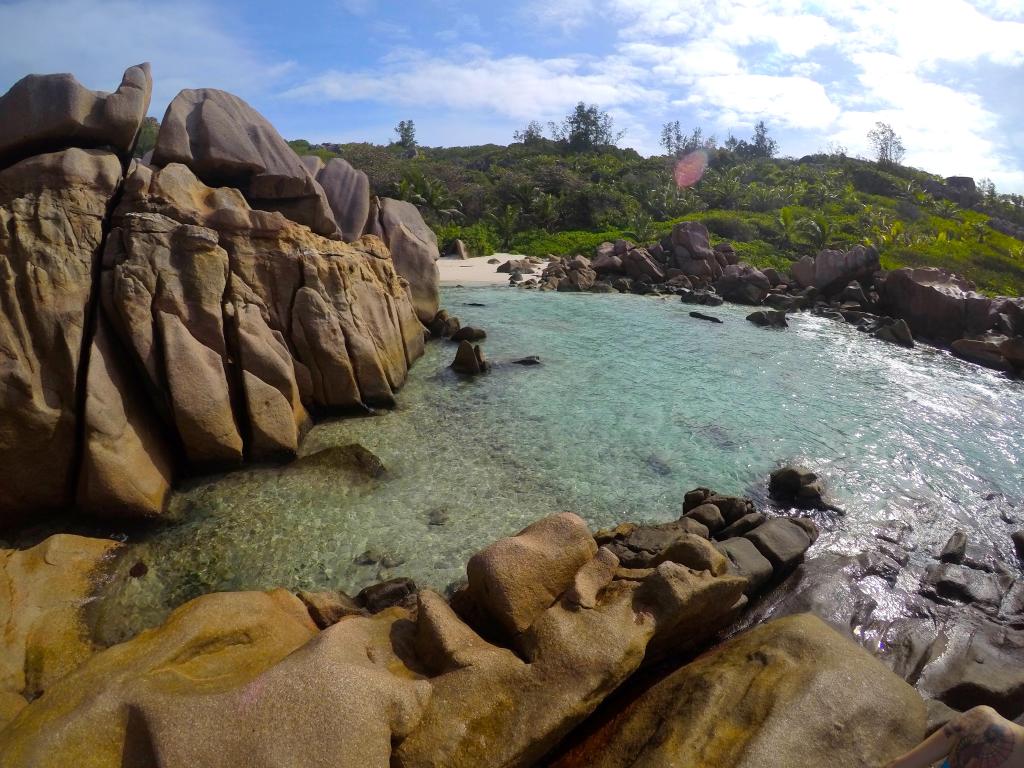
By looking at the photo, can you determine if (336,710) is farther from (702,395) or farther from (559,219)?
(559,219)

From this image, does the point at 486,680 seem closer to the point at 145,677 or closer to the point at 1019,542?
the point at 145,677

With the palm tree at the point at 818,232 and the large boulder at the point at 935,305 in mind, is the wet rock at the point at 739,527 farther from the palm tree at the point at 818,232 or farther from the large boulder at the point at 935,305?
the palm tree at the point at 818,232

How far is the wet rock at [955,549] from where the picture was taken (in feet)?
30.2

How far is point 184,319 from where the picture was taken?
10.4 metres

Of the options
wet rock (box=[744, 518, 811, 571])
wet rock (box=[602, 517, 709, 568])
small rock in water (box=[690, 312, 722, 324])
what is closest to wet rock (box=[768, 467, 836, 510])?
wet rock (box=[744, 518, 811, 571])

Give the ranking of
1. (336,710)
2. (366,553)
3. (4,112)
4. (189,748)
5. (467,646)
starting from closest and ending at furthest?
1. (189,748)
2. (336,710)
3. (467,646)
4. (366,553)
5. (4,112)

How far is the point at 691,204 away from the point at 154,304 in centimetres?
6328

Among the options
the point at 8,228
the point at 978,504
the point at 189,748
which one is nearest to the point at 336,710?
the point at 189,748

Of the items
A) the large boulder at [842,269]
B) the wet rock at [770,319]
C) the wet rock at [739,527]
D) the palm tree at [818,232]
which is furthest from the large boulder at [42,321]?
the palm tree at [818,232]

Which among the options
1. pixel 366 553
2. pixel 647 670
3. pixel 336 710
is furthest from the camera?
pixel 366 553

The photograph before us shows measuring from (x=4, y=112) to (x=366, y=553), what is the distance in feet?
32.4

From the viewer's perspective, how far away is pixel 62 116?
1015cm

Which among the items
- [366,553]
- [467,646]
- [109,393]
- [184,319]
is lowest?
[366,553]

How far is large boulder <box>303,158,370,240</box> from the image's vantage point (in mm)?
18094
